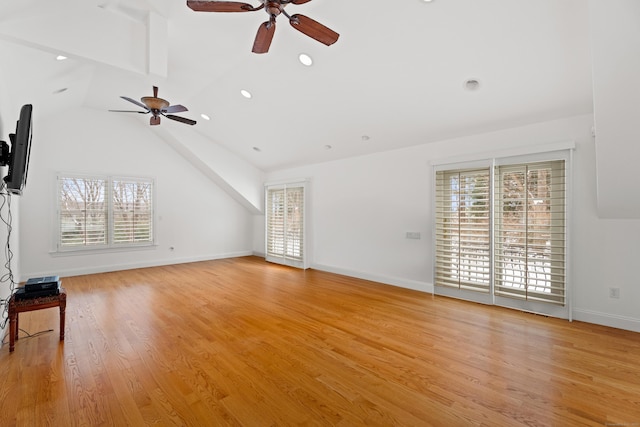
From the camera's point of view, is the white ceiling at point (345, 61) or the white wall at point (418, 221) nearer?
the white ceiling at point (345, 61)

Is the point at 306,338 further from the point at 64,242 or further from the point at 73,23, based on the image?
the point at 64,242

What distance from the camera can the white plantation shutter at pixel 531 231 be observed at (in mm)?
3465

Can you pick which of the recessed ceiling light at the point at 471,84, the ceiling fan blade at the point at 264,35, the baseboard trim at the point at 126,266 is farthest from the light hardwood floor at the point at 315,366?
the ceiling fan blade at the point at 264,35

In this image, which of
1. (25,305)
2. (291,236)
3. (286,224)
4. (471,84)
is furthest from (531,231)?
(25,305)

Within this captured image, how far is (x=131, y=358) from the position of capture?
8.45 ft

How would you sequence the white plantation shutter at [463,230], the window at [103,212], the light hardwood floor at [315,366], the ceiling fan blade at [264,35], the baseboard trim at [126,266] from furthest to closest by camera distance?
the window at [103,212]
the baseboard trim at [126,266]
the white plantation shutter at [463,230]
the ceiling fan blade at [264,35]
the light hardwood floor at [315,366]

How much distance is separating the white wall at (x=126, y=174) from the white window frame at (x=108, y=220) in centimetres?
9

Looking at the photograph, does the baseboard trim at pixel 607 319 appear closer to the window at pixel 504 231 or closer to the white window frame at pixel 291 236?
the window at pixel 504 231

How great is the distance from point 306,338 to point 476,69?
3.30 metres

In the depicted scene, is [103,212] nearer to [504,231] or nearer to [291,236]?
[291,236]

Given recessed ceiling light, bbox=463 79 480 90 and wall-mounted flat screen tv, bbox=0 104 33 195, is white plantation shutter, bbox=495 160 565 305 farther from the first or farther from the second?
wall-mounted flat screen tv, bbox=0 104 33 195

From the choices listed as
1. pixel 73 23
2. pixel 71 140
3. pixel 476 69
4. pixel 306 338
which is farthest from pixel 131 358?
pixel 71 140

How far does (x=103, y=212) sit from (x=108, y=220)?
19cm

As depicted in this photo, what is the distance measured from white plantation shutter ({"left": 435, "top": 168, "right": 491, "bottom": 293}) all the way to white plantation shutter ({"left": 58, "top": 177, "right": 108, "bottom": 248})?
6.54 meters
